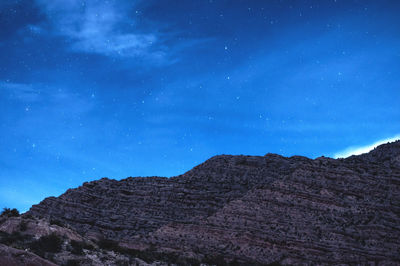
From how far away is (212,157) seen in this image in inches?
2306

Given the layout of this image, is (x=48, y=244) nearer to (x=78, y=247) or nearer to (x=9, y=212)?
(x=78, y=247)

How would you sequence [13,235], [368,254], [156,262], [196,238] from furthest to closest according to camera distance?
[196,238] → [368,254] → [156,262] → [13,235]

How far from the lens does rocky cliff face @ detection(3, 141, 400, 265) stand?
3897cm

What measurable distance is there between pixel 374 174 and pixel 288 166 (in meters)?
9.91

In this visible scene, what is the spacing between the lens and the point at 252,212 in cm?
4341

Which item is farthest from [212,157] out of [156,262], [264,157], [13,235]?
[13,235]

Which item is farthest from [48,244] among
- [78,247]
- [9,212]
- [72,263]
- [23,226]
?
[9,212]

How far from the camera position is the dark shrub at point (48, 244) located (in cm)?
2337

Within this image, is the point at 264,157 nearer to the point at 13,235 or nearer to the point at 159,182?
the point at 159,182

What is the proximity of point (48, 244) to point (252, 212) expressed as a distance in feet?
77.8

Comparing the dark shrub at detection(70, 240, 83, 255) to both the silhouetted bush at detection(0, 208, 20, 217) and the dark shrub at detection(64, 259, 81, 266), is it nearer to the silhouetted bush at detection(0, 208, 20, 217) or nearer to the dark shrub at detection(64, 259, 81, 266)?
the dark shrub at detection(64, 259, 81, 266)

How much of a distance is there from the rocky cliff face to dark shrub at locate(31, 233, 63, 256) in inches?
337

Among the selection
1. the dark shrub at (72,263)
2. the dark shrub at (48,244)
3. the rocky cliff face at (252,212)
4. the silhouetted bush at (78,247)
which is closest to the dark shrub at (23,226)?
the dark shrub at (48,244)

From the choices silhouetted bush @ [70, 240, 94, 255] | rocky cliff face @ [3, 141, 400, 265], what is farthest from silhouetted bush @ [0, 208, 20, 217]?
silhouetted bush @ [70, 240, 94, 255]
